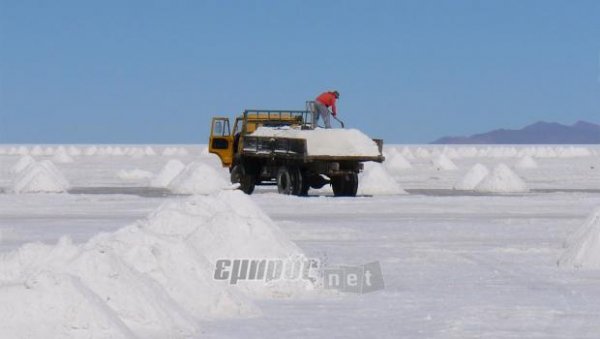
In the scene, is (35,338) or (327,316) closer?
(35,338)

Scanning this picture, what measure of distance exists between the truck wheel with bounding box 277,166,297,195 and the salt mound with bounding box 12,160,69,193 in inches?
281

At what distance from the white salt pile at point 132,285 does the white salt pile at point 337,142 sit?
15.9 m

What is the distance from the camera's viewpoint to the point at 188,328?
9.88 m

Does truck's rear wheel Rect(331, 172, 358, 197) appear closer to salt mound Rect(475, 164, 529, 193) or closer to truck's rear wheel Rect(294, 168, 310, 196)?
truck's rear wheel Rect(294, 168, 310, 196)

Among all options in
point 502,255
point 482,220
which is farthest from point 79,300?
point 482,220

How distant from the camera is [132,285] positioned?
9680mm

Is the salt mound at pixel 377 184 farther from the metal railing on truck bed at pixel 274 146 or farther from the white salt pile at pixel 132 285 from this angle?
the white salt pile at pixel 132 285

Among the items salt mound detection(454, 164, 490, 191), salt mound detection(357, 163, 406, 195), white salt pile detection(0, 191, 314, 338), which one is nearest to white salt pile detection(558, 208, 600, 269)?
white salt pile detection(0, 191, 314, 338)

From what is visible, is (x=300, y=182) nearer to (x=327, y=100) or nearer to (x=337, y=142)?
(x=337, y=142)

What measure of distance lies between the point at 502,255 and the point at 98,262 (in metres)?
8.14

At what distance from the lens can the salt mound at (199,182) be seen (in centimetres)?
3312

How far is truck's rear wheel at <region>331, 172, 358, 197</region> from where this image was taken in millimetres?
30875

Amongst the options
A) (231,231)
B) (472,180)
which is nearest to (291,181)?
(472,180)

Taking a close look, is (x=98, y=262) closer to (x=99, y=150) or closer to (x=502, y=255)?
(x=502, y=255)
